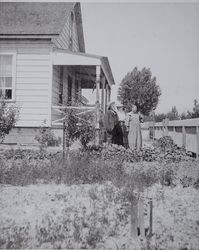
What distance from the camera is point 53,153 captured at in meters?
8.87

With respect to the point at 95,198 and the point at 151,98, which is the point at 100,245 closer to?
the point at 95,198

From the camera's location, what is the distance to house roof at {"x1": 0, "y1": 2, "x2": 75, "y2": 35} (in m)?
11.3

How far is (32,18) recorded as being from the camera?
12.2 m

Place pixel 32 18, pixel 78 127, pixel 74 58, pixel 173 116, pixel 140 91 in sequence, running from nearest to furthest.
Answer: pixel 78 127, pixel 74 58, pixel 32 18, pixel 173 116, pixel 140 91

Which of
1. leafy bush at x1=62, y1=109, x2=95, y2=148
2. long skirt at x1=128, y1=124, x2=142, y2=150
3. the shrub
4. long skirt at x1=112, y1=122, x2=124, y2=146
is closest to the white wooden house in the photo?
the shrub

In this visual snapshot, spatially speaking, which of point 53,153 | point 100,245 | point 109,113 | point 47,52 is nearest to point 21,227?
point 100,245

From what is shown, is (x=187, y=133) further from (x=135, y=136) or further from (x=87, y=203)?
(x=87, y=203)

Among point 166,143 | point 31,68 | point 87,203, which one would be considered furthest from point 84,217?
point 31,68

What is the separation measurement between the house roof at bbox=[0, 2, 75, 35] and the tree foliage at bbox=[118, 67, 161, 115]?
25520 mm

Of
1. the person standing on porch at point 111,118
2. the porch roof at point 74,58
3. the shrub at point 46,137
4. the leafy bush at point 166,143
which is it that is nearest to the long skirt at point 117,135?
the person standing on porch at point 111,118

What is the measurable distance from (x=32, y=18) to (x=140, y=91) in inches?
1114

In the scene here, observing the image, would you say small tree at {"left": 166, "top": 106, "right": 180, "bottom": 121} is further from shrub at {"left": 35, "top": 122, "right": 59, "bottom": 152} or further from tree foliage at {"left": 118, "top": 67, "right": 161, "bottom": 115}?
shrub at {"left": 35, "top": 122, "right": 59, "bottom": 152}

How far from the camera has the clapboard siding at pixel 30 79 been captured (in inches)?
448

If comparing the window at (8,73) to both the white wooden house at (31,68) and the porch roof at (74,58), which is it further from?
the porch roof at (74,58)
